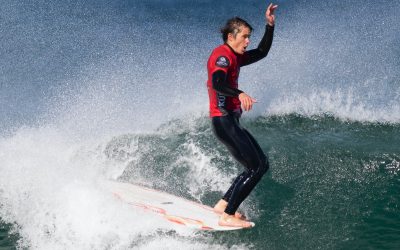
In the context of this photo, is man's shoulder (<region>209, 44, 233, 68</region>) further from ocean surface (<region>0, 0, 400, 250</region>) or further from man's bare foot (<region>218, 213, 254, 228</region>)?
ocean surface (<region>0, 0, 400, 250</region>)

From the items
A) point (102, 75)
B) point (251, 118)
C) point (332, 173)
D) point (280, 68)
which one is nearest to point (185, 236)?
point (332, 173)

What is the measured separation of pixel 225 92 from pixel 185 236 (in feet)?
5.99

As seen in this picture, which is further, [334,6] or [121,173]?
[334,6]

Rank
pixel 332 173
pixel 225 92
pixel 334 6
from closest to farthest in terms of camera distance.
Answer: pixel 225 92 → pixel 332 173 → pixel 334 6

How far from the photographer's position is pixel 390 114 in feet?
33.5

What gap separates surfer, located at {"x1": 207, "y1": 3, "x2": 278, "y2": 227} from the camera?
6.01 meters

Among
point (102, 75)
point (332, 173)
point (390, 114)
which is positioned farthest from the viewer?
point (102, 75)

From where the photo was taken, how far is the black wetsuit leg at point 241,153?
6172mm

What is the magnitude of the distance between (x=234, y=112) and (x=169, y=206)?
1591mm

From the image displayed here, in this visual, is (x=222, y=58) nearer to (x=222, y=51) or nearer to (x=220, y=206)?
(x=222, y=51)

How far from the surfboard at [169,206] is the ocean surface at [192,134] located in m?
0.13

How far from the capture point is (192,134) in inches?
372

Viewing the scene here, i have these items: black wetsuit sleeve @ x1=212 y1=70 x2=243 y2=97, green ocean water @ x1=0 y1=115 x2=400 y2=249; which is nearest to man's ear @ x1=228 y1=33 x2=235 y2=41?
black wetsuit sleeve @ x1=212 y1=70 x2=243 y2=97

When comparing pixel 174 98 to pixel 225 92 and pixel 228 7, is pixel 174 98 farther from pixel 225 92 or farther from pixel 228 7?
pixel 228 7
